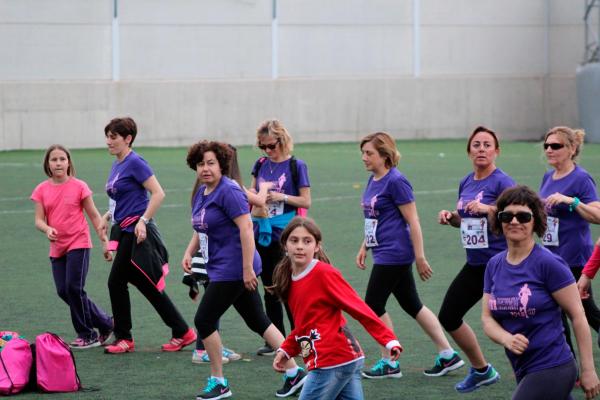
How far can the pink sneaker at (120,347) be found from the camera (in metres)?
9.80

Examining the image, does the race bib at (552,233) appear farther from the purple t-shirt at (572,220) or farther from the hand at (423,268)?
the hand at (423,268)

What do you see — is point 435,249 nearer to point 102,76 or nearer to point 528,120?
point 102,76

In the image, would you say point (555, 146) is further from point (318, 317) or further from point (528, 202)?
point (318, 317)

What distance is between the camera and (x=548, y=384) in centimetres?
604

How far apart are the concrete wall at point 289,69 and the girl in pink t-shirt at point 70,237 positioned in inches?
804

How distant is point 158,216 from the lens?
18.1 meters

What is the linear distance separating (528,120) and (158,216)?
22149 mm

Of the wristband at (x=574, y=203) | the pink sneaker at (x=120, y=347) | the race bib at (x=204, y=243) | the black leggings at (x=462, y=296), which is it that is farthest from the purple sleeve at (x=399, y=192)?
the pink sneaker at (x=120, y=347)

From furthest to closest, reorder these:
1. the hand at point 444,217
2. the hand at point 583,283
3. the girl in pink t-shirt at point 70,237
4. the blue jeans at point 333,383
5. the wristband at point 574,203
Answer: the girl in pink t-shirt at point 70,237 → the hand at point 444,217 → the wristband at point 574,203 → the hand at point 583,283 → the blue jeans at point 333,383

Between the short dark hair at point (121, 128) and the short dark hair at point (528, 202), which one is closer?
the short dark hair at point (528, 202)

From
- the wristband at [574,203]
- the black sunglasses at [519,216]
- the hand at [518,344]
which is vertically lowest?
the hand at [518,344]

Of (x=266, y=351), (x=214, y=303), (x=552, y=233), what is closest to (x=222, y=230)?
(x=214, y=303)

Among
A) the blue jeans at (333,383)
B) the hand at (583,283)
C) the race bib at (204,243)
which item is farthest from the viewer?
the race bib at (204,243)

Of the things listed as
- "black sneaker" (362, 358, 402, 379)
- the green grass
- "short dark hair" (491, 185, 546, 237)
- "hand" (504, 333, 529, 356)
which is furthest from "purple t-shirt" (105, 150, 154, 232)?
"hand" (504, 333, 529, 356)
